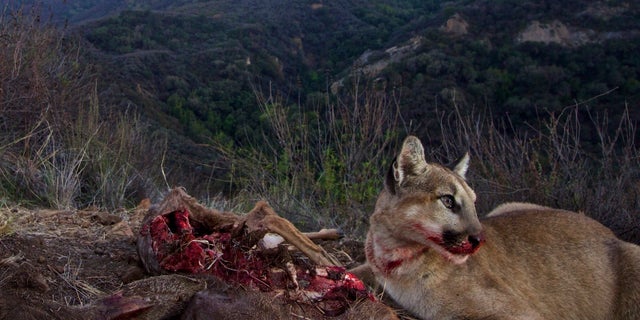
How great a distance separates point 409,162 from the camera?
4.55m

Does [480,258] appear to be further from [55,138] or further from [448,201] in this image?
[55,138]

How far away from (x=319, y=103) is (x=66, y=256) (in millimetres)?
8667

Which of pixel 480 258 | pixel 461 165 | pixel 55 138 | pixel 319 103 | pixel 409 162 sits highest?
pixel 409 162

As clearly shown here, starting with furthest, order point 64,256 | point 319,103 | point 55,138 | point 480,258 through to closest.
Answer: point 319,103
point 55,138
point 64,256
point 480,258

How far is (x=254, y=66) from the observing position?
112 feet

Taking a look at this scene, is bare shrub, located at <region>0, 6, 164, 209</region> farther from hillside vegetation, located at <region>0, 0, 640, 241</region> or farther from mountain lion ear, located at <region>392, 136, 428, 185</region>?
mountain lion ear, located at <region>392, 136, 428, 185</region>

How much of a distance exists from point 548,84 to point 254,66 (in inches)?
642

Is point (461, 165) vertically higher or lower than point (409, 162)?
lower

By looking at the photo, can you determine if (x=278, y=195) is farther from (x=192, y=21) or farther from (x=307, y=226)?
(x=192, y=21)

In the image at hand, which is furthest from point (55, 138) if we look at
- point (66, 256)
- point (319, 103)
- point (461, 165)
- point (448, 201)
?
point (448, 201)

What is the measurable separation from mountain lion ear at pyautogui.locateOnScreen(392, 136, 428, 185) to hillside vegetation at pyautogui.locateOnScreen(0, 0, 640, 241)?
357cm


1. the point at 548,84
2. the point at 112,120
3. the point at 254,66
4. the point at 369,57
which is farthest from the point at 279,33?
the point at 112,120

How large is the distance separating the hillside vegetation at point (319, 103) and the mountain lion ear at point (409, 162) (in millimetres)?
3566

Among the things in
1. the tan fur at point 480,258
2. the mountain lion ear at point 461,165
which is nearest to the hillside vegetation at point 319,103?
the tan fur at point 480,258
